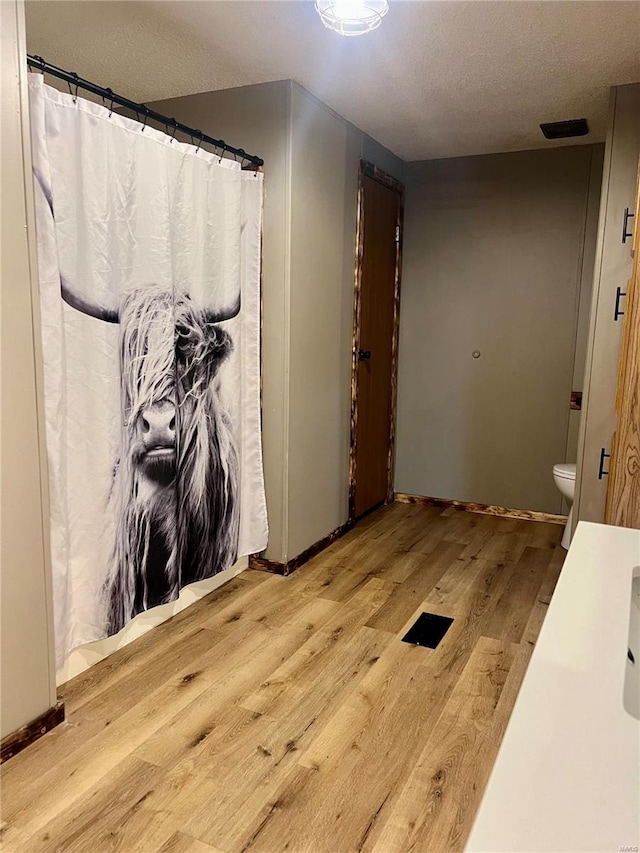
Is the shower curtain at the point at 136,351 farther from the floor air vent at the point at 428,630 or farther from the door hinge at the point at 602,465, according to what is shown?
the door hinge at the point at 602,465

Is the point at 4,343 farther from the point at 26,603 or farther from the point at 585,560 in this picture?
the point at 585,560

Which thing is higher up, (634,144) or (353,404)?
(634,144)

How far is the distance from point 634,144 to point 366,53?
1.31 metres

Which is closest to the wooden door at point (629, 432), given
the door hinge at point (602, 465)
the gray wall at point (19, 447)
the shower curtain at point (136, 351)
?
the door hinge at point (602, 465)

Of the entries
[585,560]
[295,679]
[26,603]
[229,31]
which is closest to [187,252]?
[229,31]

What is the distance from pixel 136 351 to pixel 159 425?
0.99ft

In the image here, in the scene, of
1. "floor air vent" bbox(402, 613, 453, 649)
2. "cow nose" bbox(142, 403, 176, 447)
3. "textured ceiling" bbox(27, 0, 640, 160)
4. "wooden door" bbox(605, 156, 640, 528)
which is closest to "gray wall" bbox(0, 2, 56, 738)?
"cow nose" bbox(142, 403, 176, 447)

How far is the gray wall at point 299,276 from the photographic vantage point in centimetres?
296

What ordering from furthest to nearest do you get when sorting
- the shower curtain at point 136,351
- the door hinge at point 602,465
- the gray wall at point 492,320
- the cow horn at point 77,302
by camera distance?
the gray wall at point 492,320 < the door hinge at point 602,465 < the shower curtain at point 136,351 < the cow horn at point 77,302

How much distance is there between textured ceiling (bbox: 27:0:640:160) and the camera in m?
2.22

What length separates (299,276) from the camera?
10.1ft

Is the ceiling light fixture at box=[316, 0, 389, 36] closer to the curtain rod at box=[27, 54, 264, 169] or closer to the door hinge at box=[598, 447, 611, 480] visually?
the curtain rod at box=[27, 54, 264, 169]

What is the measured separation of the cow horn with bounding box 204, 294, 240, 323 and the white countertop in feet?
6.64

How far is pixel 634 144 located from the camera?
286cm
